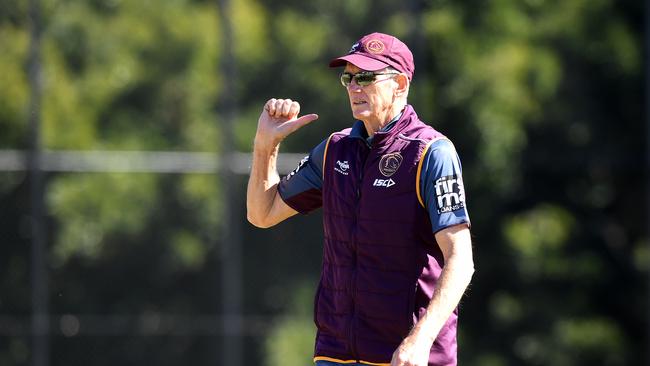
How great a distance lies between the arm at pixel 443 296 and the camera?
4070mm

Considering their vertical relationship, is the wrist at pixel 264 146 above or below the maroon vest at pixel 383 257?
above

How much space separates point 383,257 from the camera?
4.43m

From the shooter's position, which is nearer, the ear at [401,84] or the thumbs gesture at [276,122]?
the ear at [401,84]

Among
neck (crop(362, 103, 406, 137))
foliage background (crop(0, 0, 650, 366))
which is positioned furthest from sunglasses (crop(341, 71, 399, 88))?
foliage background (crop(0, 0, 650, 366))

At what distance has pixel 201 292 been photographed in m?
11.6

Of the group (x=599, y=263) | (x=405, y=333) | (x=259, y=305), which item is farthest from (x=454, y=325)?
(x=599, y=263)

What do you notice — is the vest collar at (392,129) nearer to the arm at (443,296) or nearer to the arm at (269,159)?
the arm at (269,159)

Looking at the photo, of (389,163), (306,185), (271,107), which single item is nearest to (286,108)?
(271,107)

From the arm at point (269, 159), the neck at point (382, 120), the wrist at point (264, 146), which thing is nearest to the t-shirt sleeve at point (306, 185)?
the arm at point (269, 159)

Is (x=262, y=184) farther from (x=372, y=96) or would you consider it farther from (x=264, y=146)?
(x=372, y=96)

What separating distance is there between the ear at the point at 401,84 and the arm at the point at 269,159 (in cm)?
37

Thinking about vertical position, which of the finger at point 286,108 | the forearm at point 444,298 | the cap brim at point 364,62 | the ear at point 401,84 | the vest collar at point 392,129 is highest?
the cap brim at point 364,62

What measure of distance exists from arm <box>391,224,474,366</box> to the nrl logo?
31 centimetres

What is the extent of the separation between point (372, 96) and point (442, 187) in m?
0.46
